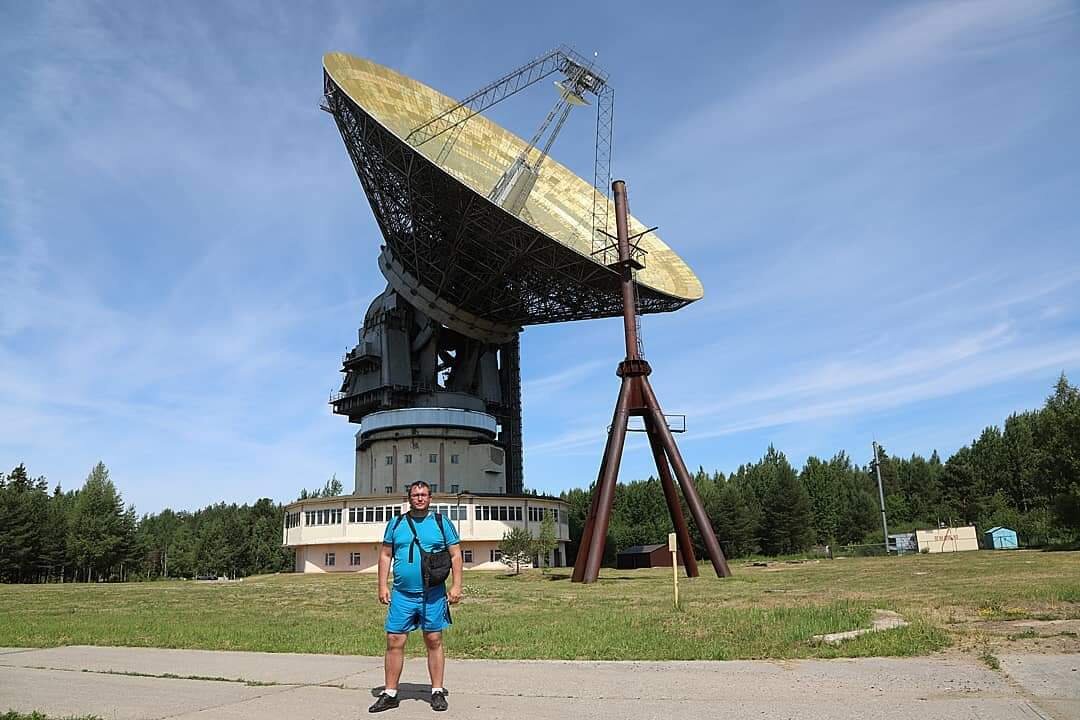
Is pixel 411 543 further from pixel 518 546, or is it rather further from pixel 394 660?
pixel 518 546

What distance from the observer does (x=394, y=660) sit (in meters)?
7.56

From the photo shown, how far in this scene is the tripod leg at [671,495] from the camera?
35.8 m

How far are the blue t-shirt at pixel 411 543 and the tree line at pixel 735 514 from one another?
63.7 metres

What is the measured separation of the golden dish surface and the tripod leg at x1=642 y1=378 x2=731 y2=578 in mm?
10918

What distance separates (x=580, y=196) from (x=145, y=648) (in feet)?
136

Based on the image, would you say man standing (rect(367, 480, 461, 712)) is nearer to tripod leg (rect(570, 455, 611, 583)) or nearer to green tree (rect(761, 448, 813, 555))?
tripod leg (rect(570, 455, 611, 583))

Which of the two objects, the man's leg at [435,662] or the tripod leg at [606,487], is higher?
the tripod leg at [606,487]

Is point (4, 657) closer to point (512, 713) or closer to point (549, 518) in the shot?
point (512, 713)

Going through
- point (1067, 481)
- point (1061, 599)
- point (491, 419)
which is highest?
point (491, 419)

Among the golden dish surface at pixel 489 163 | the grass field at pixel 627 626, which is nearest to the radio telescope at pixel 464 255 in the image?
the golden dish surface at pixel 489 163

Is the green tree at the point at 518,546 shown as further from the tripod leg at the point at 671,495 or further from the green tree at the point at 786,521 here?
the green tree at the point at 786,521

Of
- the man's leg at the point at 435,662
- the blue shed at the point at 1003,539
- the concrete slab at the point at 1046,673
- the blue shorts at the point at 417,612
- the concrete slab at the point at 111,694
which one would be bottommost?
the blue shed at the point at 1003,539

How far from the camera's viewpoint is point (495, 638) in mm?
12656

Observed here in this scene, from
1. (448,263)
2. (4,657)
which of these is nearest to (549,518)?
(448,263)
